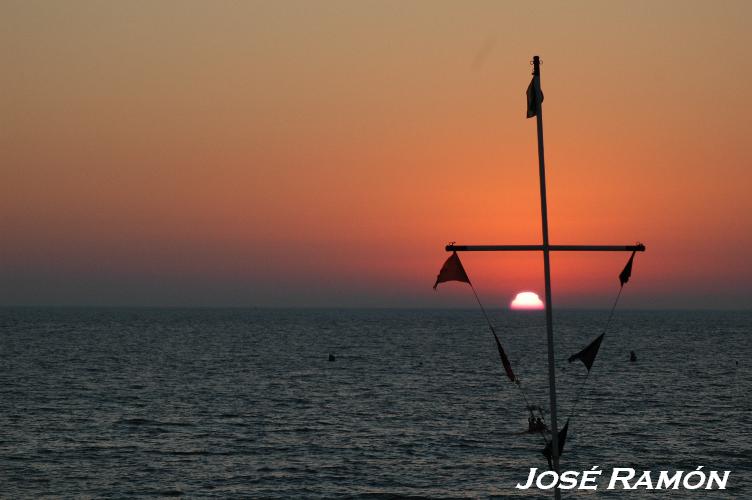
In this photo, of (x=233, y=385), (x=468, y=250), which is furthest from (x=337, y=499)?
(x=233, y=385)

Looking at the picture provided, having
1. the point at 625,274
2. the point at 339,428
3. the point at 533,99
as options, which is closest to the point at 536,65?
the point at 533,99

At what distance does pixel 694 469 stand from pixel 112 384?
68669 mm

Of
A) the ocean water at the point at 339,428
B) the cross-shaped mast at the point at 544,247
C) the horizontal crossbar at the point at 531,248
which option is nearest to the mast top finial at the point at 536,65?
the cross-shaped mast at the point at 544,247

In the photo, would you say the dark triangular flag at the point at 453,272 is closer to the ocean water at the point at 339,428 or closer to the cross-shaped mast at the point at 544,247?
the cross-shaped mast at the point at 544,247

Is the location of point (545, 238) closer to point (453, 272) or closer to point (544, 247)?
point (544, 247)

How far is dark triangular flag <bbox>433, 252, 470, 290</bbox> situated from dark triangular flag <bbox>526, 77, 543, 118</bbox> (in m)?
A: 3.64

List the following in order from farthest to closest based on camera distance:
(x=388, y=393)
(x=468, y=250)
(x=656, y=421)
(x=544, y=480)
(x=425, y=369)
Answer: (x=425, y=369)
(x=388, y=393)
(x=656, y=421)
(x=544, y=480)
(x=468, y=250)

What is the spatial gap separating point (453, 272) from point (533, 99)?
168 inches

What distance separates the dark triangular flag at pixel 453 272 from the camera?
21.5 meters

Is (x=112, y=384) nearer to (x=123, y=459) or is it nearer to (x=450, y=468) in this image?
(x=123, y=459)

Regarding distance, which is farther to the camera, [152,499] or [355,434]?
[355,434]

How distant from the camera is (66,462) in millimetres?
56031

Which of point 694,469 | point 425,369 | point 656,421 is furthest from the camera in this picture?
point 425,369

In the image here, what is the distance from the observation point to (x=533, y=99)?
21.1m
